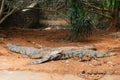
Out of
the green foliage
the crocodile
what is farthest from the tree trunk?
the crocodile

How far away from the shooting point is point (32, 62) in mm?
7094

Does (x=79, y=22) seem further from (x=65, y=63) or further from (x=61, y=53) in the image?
(x=65, y=63)

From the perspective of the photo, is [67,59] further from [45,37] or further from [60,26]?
[60,26]

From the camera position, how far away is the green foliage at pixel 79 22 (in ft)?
32.1

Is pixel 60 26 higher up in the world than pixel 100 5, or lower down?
lower down

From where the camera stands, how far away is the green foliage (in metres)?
9.80

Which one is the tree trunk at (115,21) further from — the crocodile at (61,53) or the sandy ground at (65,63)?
the crocodile at (61,53)

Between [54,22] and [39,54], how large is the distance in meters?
5.60

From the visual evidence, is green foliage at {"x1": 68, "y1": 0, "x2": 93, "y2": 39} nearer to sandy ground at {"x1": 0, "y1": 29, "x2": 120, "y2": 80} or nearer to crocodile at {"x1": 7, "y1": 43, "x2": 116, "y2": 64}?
sandy ground at {"x1": 0, "y1": 29, "x2": 120, "y2": 80}

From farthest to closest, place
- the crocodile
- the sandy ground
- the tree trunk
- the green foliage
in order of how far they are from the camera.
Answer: the tree trunk, the green foliage, the crocodile, the sandy ground

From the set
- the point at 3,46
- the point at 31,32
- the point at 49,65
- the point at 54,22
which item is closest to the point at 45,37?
the point at 31,32

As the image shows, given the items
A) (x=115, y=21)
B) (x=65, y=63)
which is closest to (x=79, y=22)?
(x=115, y=21)

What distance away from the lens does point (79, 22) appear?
32.0 ft

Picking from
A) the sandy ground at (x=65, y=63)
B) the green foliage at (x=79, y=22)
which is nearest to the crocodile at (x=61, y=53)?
the sandy ground at (x=65, y=63)
